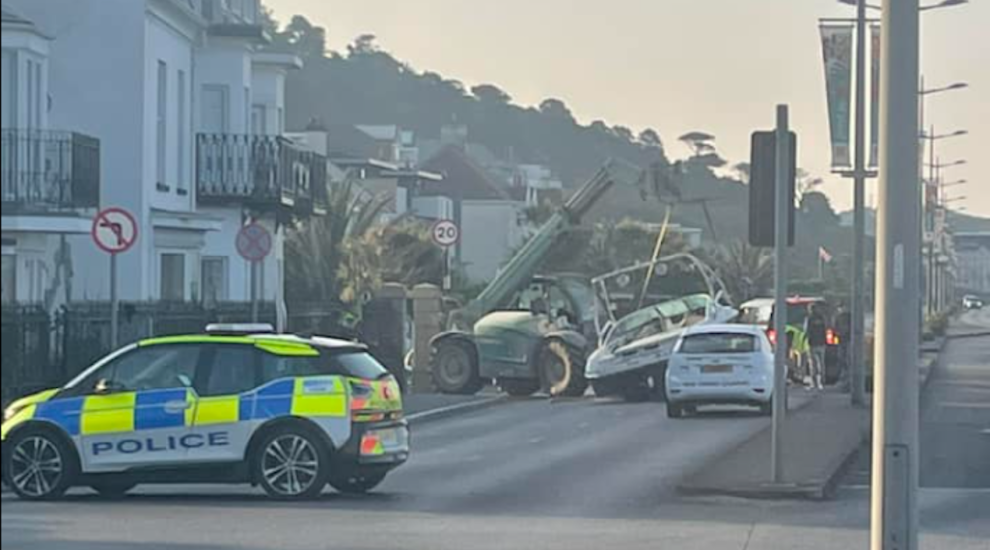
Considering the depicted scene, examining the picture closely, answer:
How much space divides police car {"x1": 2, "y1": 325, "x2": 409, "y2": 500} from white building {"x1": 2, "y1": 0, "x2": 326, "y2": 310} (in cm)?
603

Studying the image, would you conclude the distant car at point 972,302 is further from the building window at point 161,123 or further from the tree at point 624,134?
the building window at point 161,123

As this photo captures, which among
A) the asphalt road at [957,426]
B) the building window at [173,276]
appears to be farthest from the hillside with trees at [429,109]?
the building window at [173,276]

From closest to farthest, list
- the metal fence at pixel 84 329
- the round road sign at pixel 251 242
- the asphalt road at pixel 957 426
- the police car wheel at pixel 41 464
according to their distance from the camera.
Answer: the police car wheel at pixel 41 464
the asphalt road at pixel 957 426
the metal fence at pixel 84 329
the round road sign at pixel 251 242

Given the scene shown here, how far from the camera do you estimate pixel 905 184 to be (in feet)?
36.3

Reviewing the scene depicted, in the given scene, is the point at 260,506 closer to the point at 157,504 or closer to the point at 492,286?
the point at 157,504

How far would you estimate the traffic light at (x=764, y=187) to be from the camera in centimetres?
1709

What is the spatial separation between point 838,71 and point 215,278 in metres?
13.3

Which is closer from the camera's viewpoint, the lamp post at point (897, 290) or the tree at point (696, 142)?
the lamp post at point (897, 290)

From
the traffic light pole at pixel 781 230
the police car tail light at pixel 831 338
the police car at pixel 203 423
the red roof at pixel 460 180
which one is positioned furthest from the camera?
the red roof at pixel 460 180

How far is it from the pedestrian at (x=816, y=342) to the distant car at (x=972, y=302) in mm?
31989

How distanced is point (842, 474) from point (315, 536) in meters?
7.42

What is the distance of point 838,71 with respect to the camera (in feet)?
103

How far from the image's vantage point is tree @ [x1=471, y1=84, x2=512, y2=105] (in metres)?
157

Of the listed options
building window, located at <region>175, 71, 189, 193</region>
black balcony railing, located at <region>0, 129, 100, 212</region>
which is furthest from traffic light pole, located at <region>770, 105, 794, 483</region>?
building window, located at <region>175, 71, 189, 193</region>
